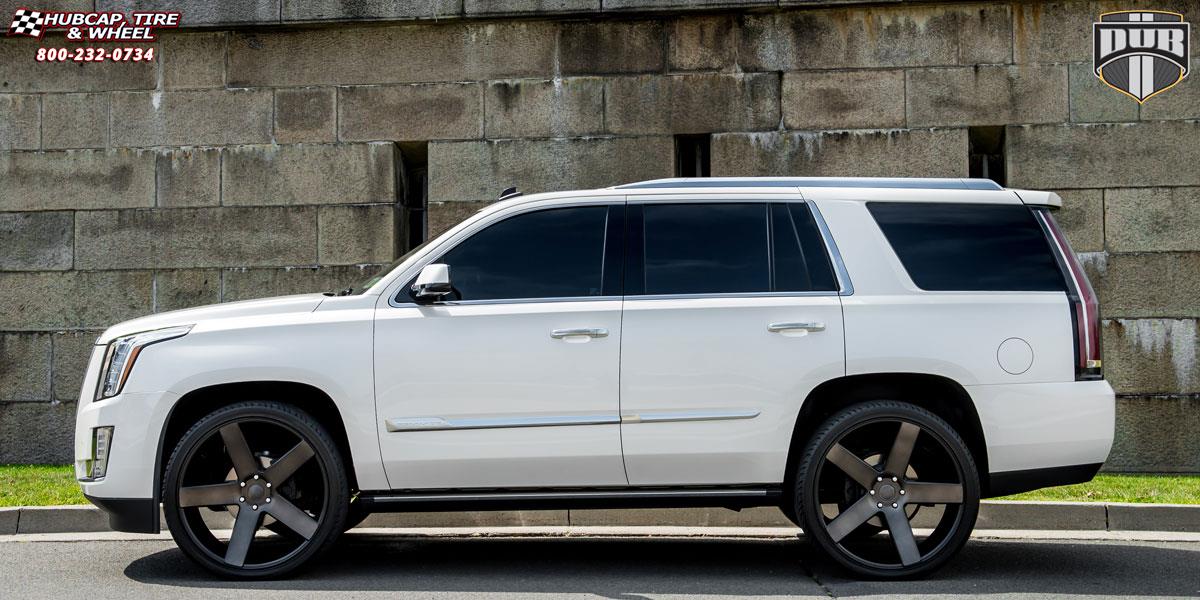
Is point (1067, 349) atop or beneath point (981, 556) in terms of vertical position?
atop

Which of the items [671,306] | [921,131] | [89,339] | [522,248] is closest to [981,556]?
[671,306]

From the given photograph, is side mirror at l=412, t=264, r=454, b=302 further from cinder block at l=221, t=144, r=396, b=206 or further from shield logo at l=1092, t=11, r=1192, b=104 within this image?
shield logo at l=1092, t=11, r=1192, b=104

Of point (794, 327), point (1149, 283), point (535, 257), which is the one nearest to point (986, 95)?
point (1149, 283)

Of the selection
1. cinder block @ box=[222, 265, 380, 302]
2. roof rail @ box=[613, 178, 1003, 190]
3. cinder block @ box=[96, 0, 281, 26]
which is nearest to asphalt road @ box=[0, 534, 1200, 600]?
roof rail @ box=[613, 178, 1003, 190]

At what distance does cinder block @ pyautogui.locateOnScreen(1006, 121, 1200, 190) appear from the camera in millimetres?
10047

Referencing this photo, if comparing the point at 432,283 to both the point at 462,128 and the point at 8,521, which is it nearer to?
the point at 8,521

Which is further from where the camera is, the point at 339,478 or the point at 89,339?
the point at 89,339

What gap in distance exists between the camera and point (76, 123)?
10789mm

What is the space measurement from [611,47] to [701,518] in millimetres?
4543

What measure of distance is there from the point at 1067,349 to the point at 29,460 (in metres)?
8.69

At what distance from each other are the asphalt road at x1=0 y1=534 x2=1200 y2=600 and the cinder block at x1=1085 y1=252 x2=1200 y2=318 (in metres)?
3.27

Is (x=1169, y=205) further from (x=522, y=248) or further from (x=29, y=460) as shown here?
(x=29, y=460)

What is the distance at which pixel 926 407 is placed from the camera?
633 cm

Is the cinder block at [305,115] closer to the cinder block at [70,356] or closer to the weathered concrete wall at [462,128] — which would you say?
the weathered concrete wall at [462,128]
